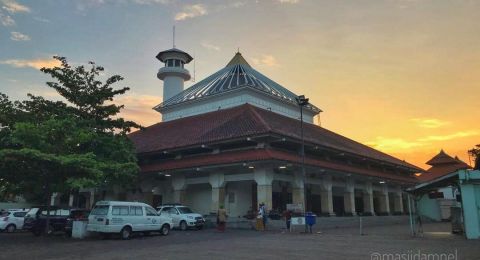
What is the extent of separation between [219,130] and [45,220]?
14.2 meters

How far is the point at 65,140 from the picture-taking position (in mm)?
22906

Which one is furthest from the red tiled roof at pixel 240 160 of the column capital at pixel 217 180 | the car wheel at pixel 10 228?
the car wheel at pixel 10 228

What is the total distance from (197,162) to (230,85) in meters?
14.0

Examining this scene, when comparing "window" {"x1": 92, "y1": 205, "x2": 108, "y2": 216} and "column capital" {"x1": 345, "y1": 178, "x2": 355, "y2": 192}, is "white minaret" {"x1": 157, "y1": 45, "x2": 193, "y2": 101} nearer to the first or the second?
"column capital" {"x1": 345, "y1": 178, "x2": 355, "y2": 192}

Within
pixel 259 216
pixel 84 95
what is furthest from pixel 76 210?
pixel 259 216

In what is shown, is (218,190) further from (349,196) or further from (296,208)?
(349,196)

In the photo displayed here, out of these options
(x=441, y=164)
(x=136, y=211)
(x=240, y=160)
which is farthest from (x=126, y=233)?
(x=441, y=164)

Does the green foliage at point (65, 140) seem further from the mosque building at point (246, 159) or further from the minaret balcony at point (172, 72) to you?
the minaret balcony at point (172, 72)

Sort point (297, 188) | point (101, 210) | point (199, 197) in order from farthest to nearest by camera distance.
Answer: point (199, 197)
point (297, 188)
point (101, 210)

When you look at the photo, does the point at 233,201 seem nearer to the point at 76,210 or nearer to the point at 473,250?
the point at 76,210

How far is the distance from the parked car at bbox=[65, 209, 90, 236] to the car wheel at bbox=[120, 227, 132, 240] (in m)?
2.62

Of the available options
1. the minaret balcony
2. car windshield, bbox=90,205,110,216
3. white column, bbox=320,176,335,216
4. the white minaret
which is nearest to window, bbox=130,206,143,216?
car windshield, bbox=90,205,110,216

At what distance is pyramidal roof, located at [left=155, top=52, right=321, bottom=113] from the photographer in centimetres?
4112

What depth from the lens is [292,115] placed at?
142ft
